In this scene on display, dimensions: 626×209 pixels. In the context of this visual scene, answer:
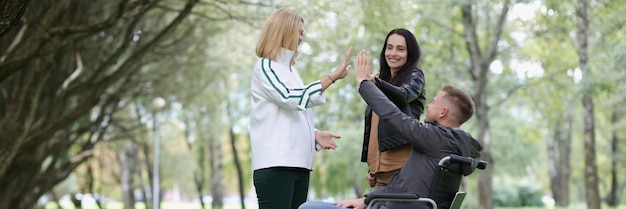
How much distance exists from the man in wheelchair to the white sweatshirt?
0.98 ft

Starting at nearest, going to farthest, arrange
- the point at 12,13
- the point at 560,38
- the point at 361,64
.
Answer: the point at 361,64
the point at 12,13
the point at 560,38

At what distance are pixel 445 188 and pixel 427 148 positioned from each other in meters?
0.23

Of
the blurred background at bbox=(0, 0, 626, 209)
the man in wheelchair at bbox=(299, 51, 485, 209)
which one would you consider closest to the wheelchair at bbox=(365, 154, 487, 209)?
the man in wheelchair at bbox=(299, 51, 485, 209)

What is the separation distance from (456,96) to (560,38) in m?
21.0

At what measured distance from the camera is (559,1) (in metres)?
19.2

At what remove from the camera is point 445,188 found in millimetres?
4371

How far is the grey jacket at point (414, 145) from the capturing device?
4.23m

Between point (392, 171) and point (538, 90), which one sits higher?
point (392, 171)

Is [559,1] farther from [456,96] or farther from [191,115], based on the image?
[191,115]

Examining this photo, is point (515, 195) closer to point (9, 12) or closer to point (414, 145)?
point (9, 12)

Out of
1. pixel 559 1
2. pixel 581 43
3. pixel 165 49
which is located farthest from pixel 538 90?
pixel 165 49

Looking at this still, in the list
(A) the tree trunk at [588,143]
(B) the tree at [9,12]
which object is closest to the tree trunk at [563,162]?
(A) the tree trunk at [588,143]

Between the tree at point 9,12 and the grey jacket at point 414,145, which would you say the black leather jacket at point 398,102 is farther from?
the tree at point 9,12

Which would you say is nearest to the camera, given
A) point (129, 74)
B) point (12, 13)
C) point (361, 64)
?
point (361, 64)
